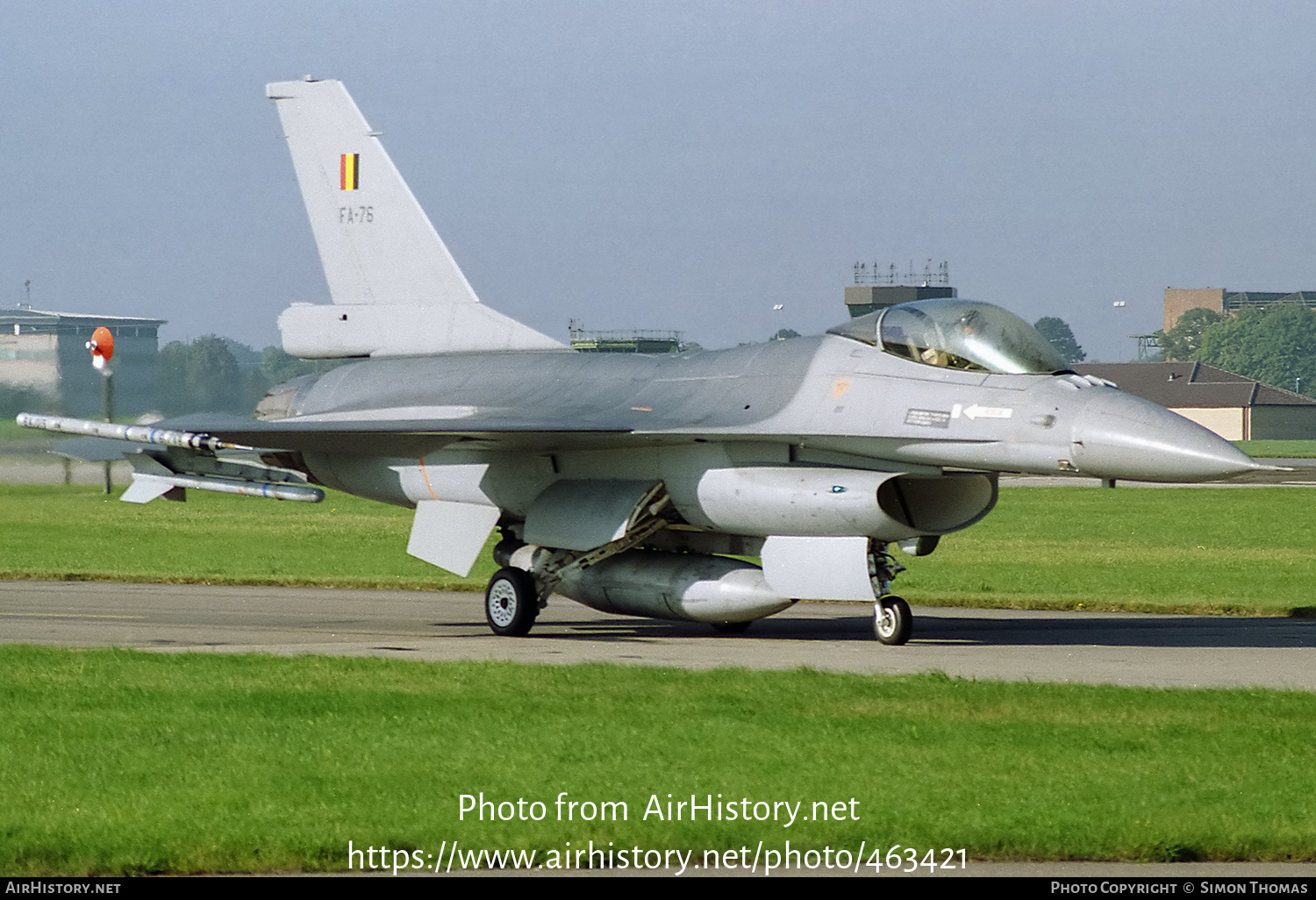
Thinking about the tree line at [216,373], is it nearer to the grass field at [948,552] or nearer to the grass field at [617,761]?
the grass field at [948,552]

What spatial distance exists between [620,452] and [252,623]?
4295 millimetres

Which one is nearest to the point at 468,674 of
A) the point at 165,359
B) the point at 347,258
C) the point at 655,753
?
the point at 655,753

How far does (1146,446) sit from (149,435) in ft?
31.2

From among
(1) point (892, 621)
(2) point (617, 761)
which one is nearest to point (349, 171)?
(1) point (892, 621)

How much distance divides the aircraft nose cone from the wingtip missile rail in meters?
8.35

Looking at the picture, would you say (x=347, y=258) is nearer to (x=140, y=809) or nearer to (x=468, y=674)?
(x=468, y=674)

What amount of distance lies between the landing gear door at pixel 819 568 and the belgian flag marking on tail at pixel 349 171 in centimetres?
Result: 731

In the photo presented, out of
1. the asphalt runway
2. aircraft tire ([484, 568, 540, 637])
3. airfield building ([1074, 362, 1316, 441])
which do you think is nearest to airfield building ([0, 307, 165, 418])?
the asphalt runway

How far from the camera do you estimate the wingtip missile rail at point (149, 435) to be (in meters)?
16.3

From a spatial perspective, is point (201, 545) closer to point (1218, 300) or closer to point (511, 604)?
point (511, 604)

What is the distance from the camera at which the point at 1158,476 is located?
42.5 feet

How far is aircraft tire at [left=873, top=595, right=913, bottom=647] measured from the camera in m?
14.9

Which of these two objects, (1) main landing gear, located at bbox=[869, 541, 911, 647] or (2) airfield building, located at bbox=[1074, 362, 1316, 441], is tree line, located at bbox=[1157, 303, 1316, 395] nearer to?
(2) airfield building, located at bbox=[1074, 362, 1316, 441]

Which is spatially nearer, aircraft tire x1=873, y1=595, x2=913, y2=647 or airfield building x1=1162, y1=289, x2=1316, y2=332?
aircraft tire x1=873, y1=595, x2=913, y2=647
